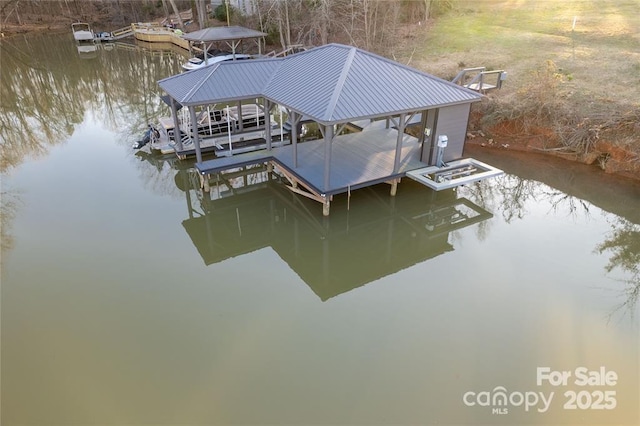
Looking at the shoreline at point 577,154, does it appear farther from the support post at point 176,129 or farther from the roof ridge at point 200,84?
the support post at point 176,129

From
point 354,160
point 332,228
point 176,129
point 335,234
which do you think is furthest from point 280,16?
point 335,234

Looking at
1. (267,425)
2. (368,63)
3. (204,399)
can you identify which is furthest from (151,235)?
(368,63)

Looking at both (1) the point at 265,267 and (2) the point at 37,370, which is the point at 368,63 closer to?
(1) the point at 265,267

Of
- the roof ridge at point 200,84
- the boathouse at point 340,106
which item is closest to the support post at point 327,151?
the boathouse at point 340,106

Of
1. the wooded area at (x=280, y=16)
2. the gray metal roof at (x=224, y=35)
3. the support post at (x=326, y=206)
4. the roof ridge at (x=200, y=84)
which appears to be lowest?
the support post at (x=326, y=206)

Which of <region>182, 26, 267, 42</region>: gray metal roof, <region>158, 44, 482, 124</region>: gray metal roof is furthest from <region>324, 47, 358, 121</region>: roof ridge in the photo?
<region>182, 26, 267, 42</region>: gray metal roof

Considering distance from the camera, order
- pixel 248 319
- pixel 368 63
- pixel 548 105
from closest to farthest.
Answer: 1. pixel 248 319
2. pixel 368 63
3. pixel 548 105
